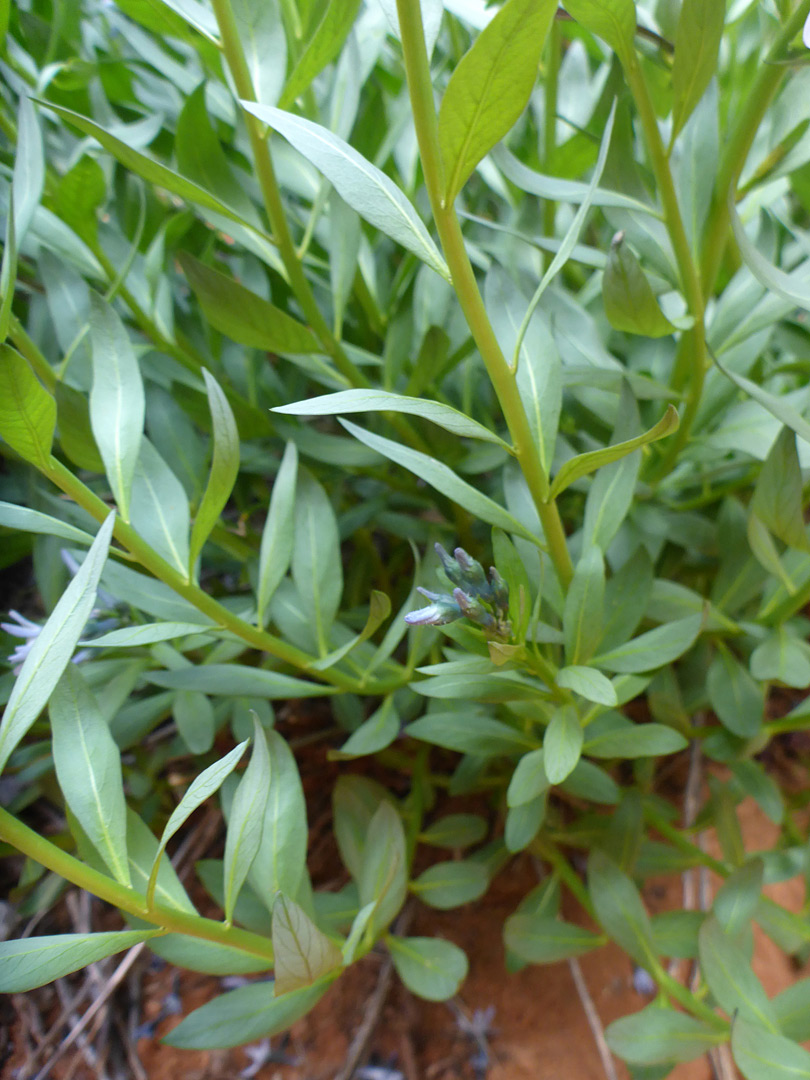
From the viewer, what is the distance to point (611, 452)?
456 millimetres

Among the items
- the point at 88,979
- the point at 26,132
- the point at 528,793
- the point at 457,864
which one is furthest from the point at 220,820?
the point at 26,132

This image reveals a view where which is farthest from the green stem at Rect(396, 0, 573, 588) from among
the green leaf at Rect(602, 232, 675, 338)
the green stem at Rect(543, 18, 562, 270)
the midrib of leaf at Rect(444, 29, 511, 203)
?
the green stem at Rect(543, 18, 562, 270)

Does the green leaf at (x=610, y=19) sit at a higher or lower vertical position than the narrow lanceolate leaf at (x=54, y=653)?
higher

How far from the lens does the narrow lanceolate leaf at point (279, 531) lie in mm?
629

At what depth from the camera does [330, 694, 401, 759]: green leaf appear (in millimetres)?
655

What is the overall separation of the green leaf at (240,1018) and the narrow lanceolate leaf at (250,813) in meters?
0.15

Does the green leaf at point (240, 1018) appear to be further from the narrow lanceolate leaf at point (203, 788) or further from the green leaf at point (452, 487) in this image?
the green leaf at point (452, 487)

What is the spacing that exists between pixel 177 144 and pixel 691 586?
0.78 m

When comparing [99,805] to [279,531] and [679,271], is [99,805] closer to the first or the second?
[279,531]

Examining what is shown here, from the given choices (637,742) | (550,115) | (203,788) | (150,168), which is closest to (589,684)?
(637,742)

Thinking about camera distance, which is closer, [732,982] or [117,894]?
[117,894]

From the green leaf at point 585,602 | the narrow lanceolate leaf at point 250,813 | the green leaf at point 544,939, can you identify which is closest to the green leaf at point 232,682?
the narrow lanceolate leaf at point 250,813

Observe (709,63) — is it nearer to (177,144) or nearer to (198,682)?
(177,144)

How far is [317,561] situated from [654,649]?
0.30m
